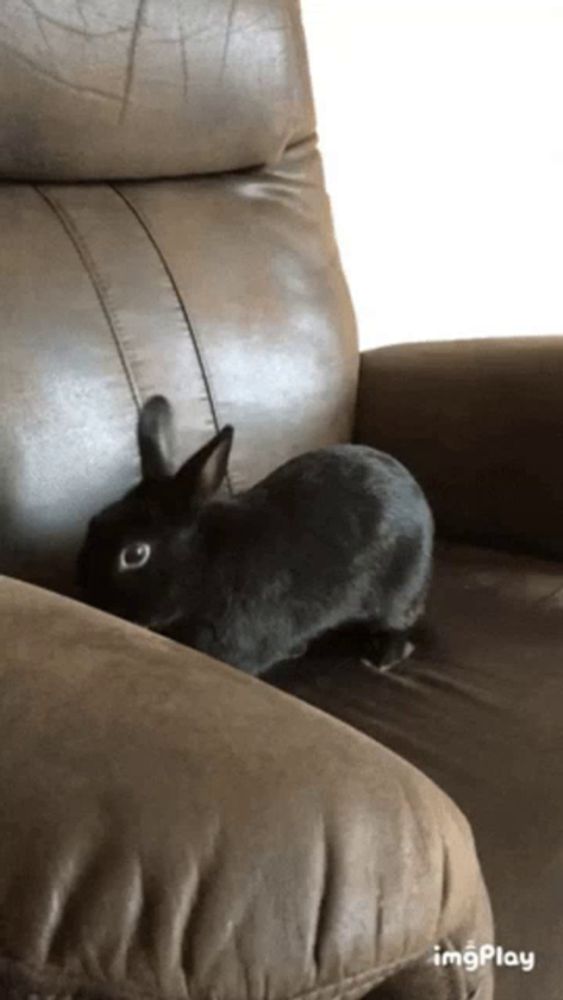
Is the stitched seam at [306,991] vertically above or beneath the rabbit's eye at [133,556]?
above

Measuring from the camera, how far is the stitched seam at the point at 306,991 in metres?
0.60

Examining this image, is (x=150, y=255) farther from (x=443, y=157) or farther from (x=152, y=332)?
(x=443, y=157)

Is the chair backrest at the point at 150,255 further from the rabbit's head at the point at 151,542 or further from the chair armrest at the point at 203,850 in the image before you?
the chair armrest at the point at 203,850

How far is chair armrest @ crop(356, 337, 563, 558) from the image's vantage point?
1.35m

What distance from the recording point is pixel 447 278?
189cm

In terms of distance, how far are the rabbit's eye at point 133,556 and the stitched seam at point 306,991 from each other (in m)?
0.52

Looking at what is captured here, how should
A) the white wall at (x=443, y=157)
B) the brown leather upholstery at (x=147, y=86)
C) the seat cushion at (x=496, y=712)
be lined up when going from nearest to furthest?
the seat cushion at (x=496, y=712) < the brown leather upholstery at (x=147, y=86) < the white wall at (x=443, y=157)

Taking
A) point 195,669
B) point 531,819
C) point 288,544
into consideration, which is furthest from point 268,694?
point 288,544

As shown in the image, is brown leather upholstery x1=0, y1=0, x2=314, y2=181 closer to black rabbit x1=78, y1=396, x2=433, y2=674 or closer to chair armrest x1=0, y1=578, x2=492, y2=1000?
black rabbit x1=78, y1=396, x2=433, y2=674

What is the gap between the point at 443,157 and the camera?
1.82 m

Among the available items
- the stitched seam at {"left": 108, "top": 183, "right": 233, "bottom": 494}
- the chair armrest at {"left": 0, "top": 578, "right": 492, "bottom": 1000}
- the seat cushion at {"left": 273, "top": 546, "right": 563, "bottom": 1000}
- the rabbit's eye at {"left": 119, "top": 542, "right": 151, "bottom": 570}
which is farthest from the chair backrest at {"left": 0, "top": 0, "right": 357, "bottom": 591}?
the chair armrest at {"left": 0, "top": 578, "right": 492, "bottom": 1000}

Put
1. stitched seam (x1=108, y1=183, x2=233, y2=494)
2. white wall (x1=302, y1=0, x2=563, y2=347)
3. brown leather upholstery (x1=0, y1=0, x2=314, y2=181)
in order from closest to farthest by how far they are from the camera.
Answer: brown leather upholstery (x1=0, y1=0, x2=314, y2=181) < stitched seam (x1=108, y1=183, x2=233, y2=494) < white wall (x1=302, y1=0, x2=563, y2=347)

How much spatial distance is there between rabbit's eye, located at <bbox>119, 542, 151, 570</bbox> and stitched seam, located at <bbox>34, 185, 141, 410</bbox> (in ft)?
0.66

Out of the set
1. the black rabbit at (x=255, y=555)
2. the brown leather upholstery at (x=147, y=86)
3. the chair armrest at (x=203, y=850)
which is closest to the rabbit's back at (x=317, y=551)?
the black rabbit at (x=255, y=555)
